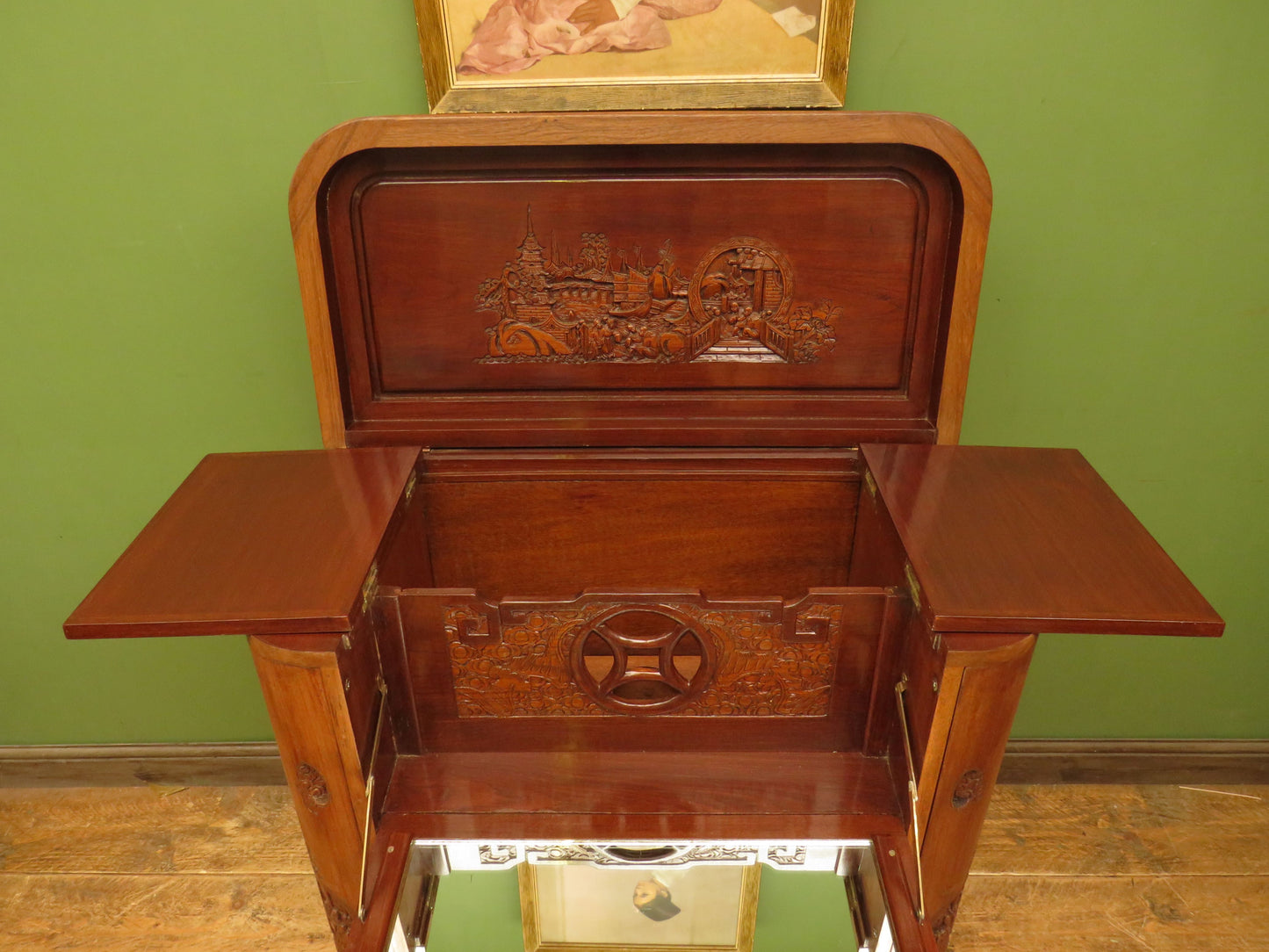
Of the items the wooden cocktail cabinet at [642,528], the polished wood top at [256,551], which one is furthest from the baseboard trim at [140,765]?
the polished wood top at [256,551]

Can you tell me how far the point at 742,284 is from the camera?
115 cm

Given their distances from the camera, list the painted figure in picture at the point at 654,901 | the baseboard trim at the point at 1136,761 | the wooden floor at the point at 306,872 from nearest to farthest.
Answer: the painted figure in picture at the point at 654,901 < the wooden floor at the point at 306,872 < the baseboard trim at the point at 1136,761

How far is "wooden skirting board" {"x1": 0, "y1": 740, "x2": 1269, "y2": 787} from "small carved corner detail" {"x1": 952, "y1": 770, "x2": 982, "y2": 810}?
0.90 meters

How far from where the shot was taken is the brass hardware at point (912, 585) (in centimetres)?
87

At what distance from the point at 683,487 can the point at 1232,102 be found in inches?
35.6

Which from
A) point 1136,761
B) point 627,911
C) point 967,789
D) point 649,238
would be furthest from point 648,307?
point 1136,761

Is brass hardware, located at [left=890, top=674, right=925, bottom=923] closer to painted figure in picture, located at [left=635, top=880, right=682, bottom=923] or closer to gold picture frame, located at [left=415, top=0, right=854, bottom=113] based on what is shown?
painted figure in picture, located at [left=635, top=880, right=682, bottom=923]

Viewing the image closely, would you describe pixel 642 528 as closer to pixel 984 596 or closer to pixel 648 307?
pixel 648 307

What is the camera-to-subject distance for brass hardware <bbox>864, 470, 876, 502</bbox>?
112 cm

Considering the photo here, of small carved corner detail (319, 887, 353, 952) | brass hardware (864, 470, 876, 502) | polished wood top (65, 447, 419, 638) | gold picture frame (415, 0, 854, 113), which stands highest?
gold picture frame (415, 0, 854, 113)

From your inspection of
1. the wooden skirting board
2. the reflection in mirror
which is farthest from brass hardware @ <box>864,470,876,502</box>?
the wooden skirting board

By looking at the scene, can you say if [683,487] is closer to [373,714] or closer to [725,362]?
[725,362]

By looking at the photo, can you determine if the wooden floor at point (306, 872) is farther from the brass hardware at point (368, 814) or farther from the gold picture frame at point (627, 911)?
the brass hardware at point (368, 814)

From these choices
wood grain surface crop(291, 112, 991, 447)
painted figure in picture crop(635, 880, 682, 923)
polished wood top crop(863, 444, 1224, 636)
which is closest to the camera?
polished wood top crop(863, 444, 1224, 636)
